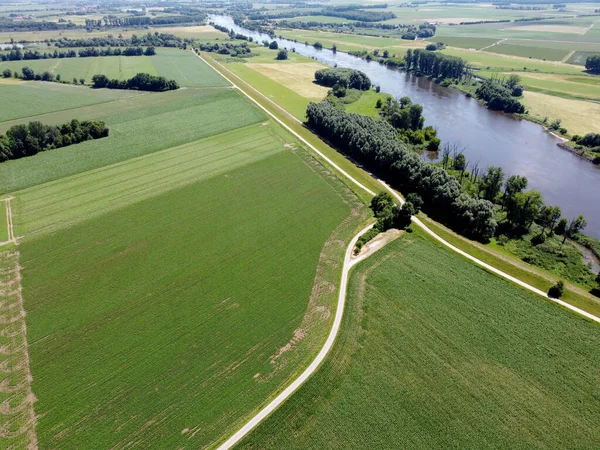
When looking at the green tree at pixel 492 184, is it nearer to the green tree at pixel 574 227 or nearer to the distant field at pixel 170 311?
the green tree at pixel 574 227

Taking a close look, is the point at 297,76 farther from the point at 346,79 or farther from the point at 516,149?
the point at 516,149

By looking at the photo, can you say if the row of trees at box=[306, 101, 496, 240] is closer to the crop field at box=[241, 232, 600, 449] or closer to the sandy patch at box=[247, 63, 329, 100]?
the crop field at box=[241, 232, 600, 449]

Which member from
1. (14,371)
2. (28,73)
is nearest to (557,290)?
(14,371)

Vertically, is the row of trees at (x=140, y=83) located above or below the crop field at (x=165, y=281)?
above

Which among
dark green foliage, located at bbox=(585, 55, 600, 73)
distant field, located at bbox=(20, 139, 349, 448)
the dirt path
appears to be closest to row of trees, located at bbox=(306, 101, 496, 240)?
distant field, located at bbox=(20, 139, 349, 448)

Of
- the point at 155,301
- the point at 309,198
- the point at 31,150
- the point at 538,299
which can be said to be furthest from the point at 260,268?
the point at 31,150

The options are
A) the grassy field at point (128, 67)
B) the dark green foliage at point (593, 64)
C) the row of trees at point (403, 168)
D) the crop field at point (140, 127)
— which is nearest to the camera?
the row of trees at point (403, 168)

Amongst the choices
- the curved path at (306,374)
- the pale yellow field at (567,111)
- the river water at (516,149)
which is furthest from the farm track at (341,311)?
the pale yellow field at (567,111)
